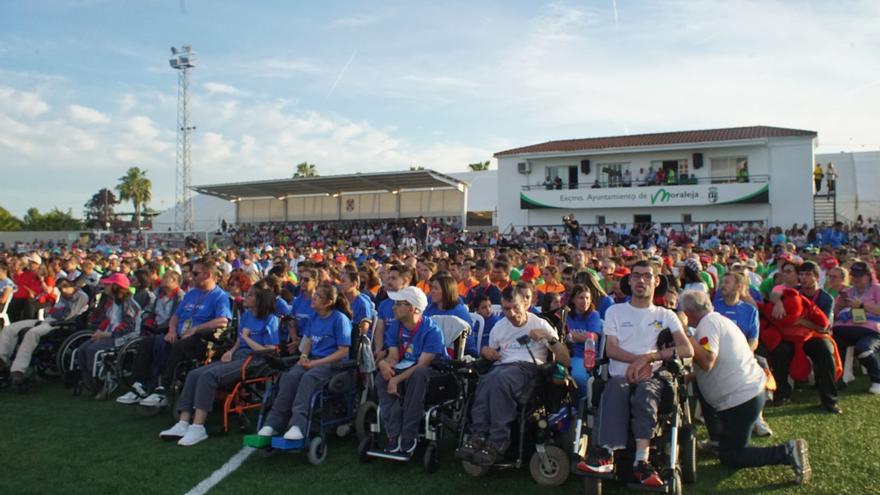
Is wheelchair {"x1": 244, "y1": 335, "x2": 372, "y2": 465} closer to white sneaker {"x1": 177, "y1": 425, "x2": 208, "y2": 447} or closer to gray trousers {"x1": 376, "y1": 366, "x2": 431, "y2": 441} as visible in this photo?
gray trousers {"x1": 376, "y1": 366, "x2": 431, "y2": 441}

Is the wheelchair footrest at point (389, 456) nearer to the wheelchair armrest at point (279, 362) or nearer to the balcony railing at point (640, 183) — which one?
the wheelchair armrest at point (279, 362)

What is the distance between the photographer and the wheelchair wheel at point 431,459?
17.1 feet

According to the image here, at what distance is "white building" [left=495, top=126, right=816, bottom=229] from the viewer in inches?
1116

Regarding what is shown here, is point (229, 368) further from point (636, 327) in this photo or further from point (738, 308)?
point (738, 308)

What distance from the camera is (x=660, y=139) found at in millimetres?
31875

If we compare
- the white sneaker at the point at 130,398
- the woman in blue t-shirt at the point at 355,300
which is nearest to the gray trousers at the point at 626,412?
the woman in blue t-shirt at the point at 355,300

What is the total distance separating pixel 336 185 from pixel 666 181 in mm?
16571

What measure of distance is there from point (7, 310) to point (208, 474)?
257 inches

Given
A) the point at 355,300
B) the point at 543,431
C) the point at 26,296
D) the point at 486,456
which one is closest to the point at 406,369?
the point at 486,456

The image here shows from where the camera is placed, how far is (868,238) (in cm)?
2172

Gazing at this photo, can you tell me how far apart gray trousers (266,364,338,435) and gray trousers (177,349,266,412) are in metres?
0.77

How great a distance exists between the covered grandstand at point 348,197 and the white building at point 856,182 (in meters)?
20.0

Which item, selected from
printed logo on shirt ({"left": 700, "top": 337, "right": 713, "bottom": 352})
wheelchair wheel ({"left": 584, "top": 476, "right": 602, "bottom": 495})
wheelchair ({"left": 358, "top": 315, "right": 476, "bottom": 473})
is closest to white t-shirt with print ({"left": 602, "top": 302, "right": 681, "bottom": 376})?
printed logo on shirt ({"left": 700, "top": 337, "right": 713, "bottom": 352})

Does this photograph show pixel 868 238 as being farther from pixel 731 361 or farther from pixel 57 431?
pixel 57 431
